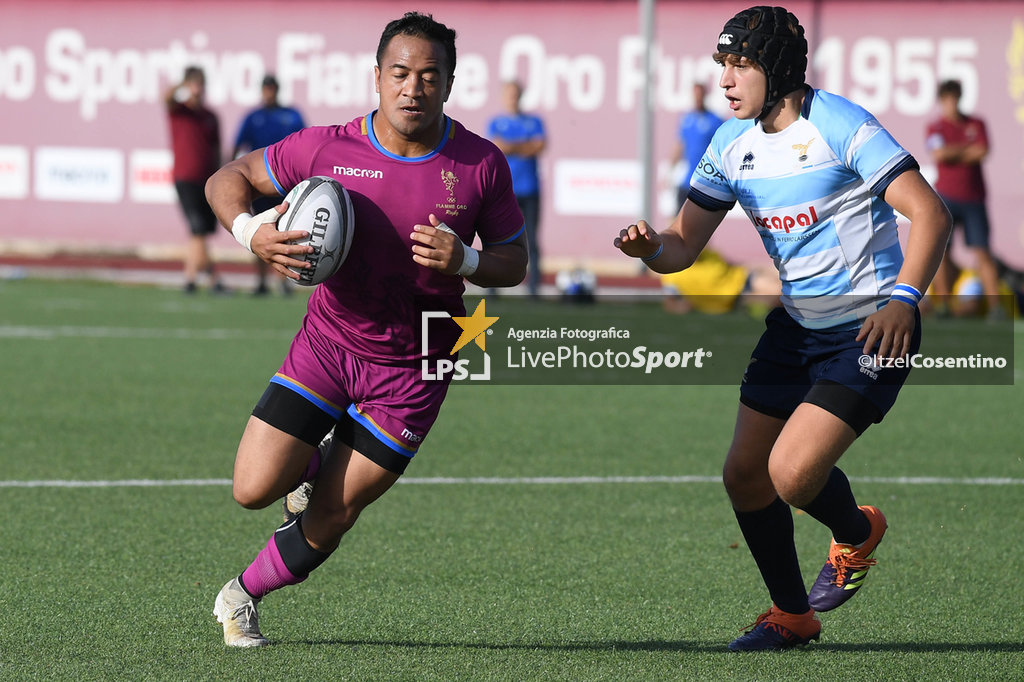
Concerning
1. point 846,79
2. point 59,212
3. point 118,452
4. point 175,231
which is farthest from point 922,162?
point 118,452

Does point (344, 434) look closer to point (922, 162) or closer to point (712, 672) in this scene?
point (712, 672)

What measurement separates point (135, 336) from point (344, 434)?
9.79m

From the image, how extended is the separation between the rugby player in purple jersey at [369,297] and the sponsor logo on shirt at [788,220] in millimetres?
906

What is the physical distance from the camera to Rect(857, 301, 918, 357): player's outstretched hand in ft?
15.7

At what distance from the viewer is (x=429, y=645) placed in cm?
526

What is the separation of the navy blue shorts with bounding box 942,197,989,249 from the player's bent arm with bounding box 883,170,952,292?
1202cm

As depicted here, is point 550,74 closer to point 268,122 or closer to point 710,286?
point 268,122

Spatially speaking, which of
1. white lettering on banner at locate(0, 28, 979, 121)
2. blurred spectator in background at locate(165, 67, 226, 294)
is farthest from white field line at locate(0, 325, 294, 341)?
white lettering on banner at locate(0, 28, 979, 121)

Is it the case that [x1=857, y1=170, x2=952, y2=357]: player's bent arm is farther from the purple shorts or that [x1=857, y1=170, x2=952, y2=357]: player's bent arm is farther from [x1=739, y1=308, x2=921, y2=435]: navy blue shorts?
the purple shorts

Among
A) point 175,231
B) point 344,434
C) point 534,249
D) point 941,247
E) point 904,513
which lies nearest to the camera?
point 941,247

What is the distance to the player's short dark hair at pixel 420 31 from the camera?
507cm

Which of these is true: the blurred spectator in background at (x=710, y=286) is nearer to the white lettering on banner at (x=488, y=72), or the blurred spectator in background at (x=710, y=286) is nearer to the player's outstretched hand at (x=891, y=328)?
the white lettering on banner at (x=488, y=72)

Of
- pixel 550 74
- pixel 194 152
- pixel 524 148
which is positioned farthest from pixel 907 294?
pixel 550 74

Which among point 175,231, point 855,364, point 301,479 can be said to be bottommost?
point 175,231
